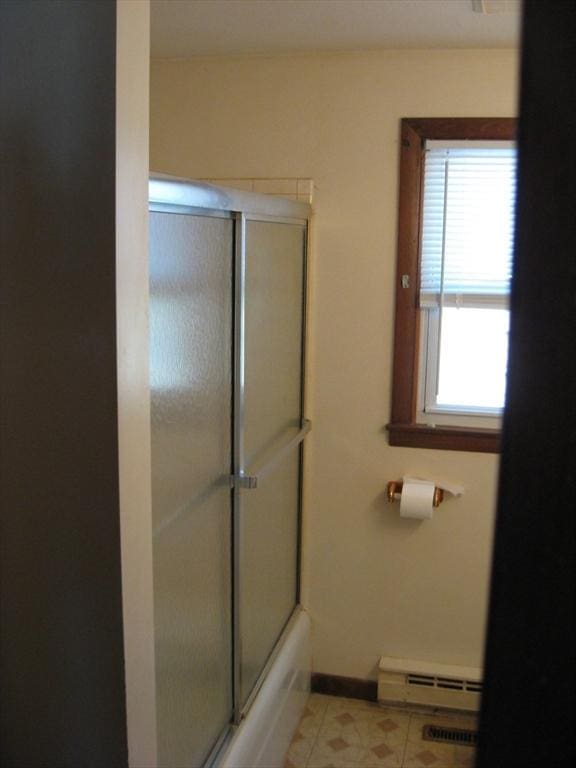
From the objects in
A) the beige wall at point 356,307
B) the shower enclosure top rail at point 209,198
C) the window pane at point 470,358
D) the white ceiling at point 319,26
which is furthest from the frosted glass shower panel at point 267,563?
the white ceiling at point 319,26

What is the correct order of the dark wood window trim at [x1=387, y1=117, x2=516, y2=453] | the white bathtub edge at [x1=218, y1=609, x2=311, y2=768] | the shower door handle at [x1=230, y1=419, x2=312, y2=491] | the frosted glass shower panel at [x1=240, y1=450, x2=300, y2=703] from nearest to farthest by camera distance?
the shower door handle at [x1=230, y1=419, x2=312, y2=491]
the white bathtub edge at [x1=218, y1=609, x2=311, y2=768]
the frosted glass shower panel at [x1=240, y1=450, x2=300, y2=703]
the dark wood window trim at [x1=387, y1=117, x2=516, y2=453]

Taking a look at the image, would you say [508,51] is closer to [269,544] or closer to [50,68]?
[269,544]

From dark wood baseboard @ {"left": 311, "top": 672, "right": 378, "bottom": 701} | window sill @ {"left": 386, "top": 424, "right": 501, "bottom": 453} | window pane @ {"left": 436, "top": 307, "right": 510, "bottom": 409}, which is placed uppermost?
window pane @ {"left": 436, "top": 307, "right": 510, "bottom": 409}

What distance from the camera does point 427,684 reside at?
2.80m

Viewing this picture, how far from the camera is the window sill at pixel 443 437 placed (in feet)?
8.77

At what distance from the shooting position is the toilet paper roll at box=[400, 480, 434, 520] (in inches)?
104

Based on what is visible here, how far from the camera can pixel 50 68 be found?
1.06 meters

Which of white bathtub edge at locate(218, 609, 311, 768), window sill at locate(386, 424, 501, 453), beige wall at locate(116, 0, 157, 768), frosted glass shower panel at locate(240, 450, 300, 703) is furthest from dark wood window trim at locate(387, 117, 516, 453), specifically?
beige wall at locate(116, 0, 157, 768)

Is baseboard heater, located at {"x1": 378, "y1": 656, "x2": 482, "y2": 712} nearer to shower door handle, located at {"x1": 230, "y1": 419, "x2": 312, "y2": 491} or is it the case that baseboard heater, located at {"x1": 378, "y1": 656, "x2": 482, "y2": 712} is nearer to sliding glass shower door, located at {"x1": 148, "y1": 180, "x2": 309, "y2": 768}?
sliding glass shower door, located at {"x1": 148, "y1": 180, "x2": 309, "y2": 768}

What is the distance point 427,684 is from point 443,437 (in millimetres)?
860

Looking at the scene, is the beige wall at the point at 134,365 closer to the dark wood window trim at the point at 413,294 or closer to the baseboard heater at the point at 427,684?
the dark wood window trim at the point at 413,294

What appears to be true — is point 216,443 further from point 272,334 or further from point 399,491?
point 399,491

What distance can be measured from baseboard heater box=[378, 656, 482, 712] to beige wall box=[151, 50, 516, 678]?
0.15ft

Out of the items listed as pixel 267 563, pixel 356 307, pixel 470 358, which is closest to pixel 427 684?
pixel 267 563
